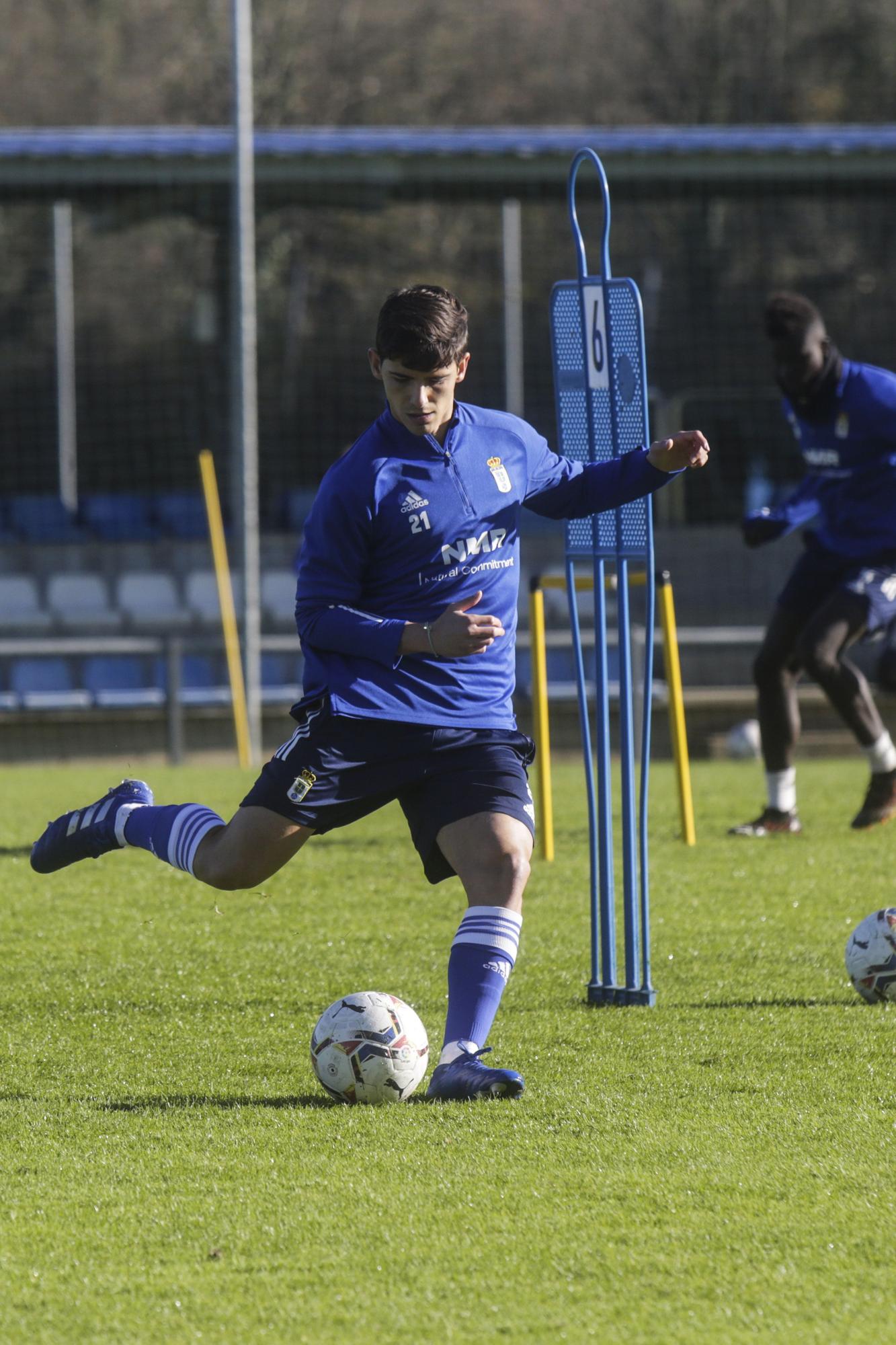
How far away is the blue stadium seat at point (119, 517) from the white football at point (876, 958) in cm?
1475

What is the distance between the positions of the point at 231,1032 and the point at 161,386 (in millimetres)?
21758

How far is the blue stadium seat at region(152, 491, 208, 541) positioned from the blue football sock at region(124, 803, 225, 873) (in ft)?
48.7

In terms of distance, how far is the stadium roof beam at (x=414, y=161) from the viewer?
1482cm

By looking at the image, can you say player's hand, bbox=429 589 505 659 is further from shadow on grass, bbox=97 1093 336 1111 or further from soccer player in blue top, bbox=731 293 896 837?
soccer player in blue top, bbox=731 293 896 837

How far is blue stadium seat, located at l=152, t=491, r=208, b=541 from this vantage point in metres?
19.3

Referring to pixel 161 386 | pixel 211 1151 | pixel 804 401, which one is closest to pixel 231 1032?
pixel 211 1151

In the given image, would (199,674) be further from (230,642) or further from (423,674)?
(423,674)

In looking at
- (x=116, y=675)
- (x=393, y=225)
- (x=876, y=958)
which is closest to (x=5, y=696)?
(x=116, y=675)

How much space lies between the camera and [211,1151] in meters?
3.41

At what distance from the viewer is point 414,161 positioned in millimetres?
15141

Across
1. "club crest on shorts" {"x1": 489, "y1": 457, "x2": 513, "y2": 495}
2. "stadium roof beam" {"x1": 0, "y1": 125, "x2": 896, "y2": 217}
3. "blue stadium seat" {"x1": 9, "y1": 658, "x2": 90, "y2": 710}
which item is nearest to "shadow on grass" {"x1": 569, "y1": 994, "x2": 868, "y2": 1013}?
"club crest on shorts" {"x1": 489, "y1": 457, "x2": 513, "y2": 495}

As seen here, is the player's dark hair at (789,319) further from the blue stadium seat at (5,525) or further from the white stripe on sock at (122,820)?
the blue stadium seat at (5,525)

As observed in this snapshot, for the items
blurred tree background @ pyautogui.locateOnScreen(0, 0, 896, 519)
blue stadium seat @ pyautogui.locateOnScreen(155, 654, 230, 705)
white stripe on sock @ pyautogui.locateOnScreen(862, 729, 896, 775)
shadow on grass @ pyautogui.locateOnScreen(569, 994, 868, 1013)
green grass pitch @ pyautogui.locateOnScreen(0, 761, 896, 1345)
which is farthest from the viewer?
blurred tree background @ pyautogui.locateOnScreen(0, 0, 896, 519)

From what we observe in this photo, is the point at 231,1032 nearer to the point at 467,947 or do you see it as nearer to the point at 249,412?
the point at 467,947
